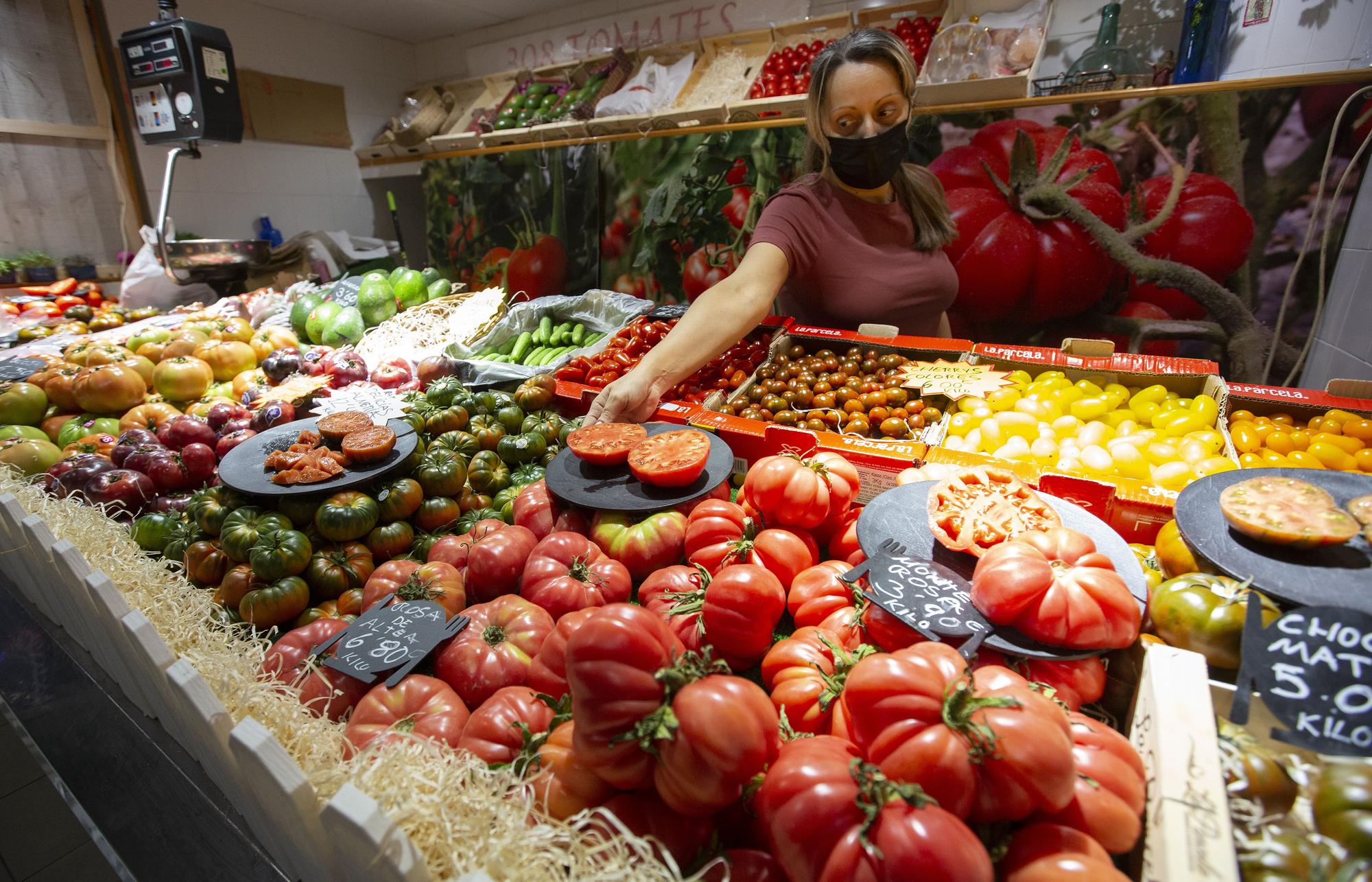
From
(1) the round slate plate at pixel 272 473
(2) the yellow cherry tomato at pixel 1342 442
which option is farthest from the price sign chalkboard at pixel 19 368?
(2) the yellow cherry tomato at pixel 1342 442

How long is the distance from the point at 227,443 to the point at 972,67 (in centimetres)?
520

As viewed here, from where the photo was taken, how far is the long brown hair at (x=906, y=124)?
2678 millimetres

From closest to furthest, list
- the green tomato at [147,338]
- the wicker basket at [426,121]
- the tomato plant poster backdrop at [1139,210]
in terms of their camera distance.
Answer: the tomato plant poster backdrop at [1139,210] → the green tomato at [147,338] → the wicker basket at [426,121]

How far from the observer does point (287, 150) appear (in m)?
7.79

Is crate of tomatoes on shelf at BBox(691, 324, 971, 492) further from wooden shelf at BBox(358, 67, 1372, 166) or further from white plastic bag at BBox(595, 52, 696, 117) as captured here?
white plastic bag at BBox(595, 52, 696, 117)

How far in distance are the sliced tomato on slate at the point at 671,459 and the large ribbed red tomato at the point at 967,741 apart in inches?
41.3

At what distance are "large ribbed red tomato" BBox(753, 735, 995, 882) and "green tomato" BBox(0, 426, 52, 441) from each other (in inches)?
154

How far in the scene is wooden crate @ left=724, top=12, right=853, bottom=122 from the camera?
16.5 feet

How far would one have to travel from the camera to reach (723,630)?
1307 millimetres

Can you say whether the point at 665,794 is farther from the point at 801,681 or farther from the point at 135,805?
the point at 135,805

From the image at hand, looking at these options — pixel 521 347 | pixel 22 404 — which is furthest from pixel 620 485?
pixel 22 404

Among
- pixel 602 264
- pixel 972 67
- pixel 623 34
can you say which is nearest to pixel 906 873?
pixel 972 67

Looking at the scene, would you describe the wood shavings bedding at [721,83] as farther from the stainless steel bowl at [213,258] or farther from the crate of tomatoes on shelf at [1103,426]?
the stainless steel bowl at [213,258]

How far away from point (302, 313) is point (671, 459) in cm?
427
